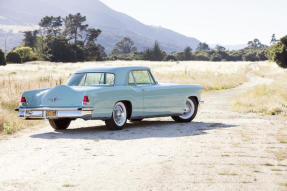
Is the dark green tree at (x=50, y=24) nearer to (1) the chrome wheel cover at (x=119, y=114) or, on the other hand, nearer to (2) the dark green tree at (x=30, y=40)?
(2) the dark green tree at (x=30, y=40)

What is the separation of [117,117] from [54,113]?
1.48 m

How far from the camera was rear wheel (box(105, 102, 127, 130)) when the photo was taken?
11.0 m

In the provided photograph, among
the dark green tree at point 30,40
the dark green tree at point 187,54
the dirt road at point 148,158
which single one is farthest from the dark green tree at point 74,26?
the dirt road at point 148,158

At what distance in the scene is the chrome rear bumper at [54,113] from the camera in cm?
1027

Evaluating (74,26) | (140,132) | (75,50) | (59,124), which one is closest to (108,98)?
(140,132)

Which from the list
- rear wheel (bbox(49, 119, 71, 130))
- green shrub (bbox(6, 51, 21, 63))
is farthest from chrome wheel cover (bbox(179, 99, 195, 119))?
green shrub (bbox(6, 51, 21, 63))

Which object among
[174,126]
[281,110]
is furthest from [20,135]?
[281,110]

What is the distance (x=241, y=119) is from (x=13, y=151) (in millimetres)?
7472

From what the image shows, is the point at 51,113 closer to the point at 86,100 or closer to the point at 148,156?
the point at 86,100

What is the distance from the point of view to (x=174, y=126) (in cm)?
1223

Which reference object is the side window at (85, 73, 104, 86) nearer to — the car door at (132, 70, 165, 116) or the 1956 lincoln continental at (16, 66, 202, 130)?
the 1956 lincoln continental at (16, 66, 202, 130)

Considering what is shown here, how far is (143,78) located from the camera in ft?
39.3

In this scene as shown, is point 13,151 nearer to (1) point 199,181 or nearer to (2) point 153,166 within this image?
(2) point 153,166

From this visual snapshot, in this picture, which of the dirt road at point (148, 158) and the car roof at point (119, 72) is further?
the car roof at point (119, 72)
